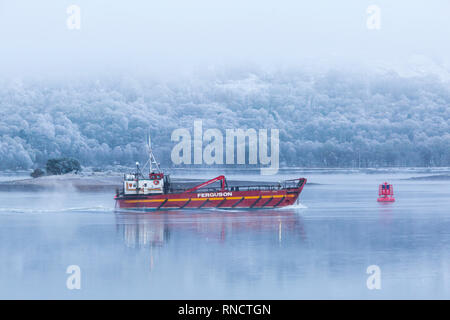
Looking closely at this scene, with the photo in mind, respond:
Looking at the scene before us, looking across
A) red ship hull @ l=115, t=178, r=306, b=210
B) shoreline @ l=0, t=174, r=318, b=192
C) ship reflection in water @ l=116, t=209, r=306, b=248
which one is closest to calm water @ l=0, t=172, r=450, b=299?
ship reflection in water @ l=116, t=209, r=306, b=248

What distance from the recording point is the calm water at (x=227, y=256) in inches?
728

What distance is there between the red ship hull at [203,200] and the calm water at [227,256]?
3871 millimetres

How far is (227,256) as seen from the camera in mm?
24469

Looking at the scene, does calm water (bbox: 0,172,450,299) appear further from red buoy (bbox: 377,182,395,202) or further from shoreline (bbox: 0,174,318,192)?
shoreline (bbox: 0,174,318,192)

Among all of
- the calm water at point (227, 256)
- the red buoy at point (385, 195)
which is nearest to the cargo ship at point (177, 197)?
the calm water at point (227, 256)

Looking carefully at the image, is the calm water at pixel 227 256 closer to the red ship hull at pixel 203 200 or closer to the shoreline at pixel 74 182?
Answer: the red ship hull at pixel 203 200

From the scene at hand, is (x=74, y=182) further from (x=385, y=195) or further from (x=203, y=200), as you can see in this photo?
(x=203, y=200)

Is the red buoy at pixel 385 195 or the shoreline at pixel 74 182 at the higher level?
the red buoy at pixel 385 195

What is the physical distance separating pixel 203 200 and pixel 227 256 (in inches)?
883

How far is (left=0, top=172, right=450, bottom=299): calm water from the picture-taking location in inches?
728

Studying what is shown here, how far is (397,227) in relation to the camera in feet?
115
